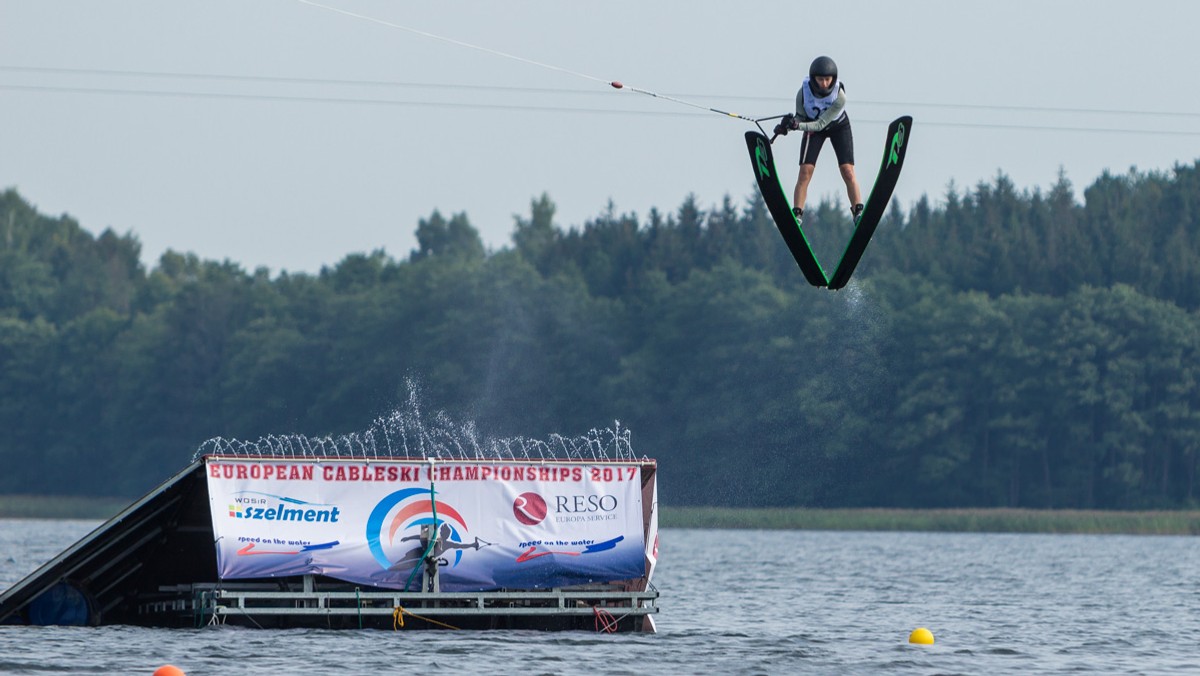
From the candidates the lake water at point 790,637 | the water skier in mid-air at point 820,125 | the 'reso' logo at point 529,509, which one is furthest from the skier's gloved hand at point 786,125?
the 'reso' logo at point 529,509

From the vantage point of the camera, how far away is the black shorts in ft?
73.2

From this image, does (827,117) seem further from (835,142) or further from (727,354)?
(727,354)

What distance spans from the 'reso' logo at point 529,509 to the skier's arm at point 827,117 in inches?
369

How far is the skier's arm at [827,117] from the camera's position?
71.6 feet

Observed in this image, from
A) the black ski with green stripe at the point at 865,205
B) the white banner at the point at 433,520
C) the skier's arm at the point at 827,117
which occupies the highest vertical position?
the skier's arm at the point at 827,117

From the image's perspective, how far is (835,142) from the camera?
22422mm

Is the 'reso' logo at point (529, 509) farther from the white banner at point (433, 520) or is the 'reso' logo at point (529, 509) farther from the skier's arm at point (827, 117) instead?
the skier's arm at point (827, 117)

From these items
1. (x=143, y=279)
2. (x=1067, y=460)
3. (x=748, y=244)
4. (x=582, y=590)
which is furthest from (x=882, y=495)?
(x=143, y=279)

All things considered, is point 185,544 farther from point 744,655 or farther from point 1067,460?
point 1067,460

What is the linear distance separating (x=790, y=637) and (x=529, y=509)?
17.2ft

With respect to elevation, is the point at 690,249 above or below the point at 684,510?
above

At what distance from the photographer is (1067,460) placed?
108 metres

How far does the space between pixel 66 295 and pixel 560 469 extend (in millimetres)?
141013

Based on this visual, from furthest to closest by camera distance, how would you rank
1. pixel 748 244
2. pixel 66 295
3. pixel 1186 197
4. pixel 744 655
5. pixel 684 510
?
pixel 66 295 → pixel 748 244 → pixel 1186 197 → pixel 684 510 → pixel 744 655
